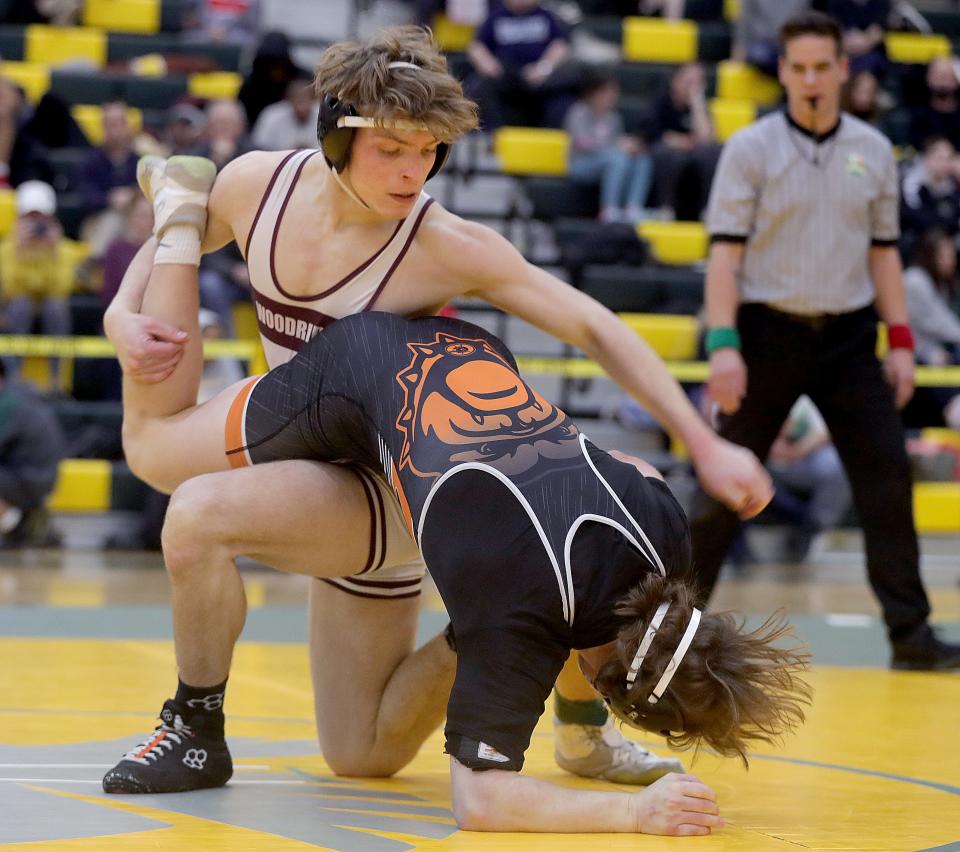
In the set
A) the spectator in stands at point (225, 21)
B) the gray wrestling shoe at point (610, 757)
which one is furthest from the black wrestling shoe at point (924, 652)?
the spectator in stands at point (225, 21)

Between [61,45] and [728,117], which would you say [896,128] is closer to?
[728,117]

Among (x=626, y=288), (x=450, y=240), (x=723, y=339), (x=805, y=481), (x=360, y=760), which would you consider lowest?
(x=805, y=481)

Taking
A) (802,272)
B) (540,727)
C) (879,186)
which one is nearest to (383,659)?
(540,727)

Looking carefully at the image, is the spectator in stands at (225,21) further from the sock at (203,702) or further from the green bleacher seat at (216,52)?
the sock at (203,702)

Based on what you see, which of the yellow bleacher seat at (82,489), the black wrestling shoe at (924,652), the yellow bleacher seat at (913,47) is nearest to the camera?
the black wrestling shoe at (924,652)

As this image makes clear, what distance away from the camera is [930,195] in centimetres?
1009

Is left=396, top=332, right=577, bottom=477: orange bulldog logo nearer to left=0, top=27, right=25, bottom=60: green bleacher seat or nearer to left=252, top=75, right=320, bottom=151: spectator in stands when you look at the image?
left=252, top=75, right=320, bottom=151: spectator in stands

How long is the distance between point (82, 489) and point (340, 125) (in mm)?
5389

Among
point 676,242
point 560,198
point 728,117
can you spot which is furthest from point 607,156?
point 728,117

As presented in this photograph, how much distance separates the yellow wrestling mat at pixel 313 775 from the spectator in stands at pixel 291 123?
4980 millimetres

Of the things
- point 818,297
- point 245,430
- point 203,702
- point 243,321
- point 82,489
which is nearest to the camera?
point 203,702

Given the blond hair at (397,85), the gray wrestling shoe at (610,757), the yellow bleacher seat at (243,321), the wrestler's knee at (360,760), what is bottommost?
the yellow bleacher seat at (243,321)

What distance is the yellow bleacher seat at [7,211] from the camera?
930cm

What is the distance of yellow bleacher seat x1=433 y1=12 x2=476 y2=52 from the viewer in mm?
11375
